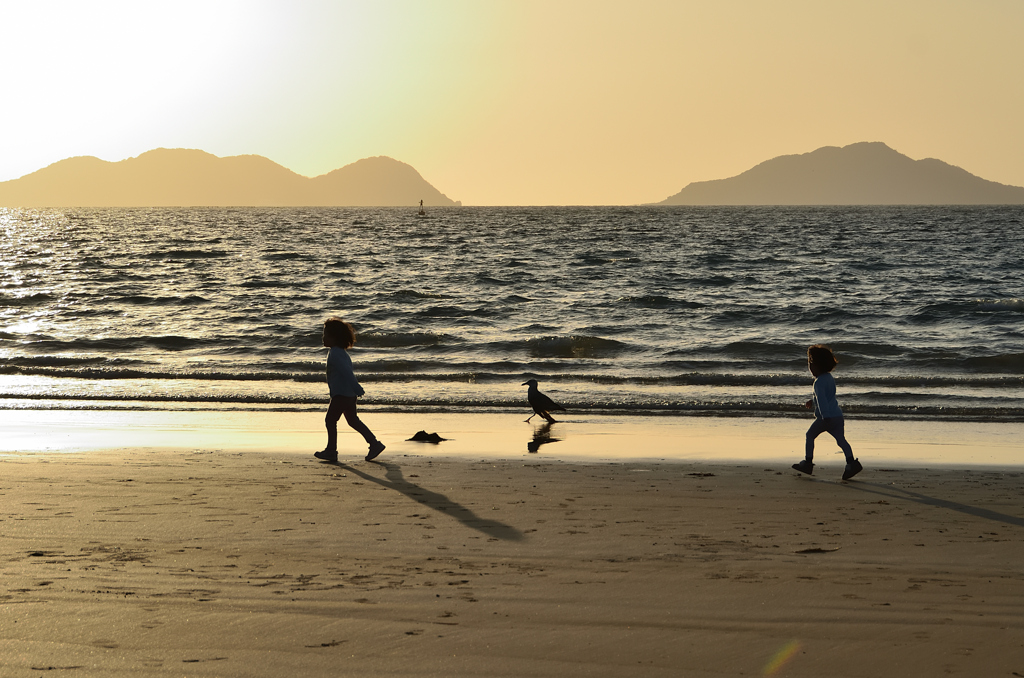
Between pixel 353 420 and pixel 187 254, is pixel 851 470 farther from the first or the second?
pixel 187 254

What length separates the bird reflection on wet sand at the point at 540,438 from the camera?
999 cm

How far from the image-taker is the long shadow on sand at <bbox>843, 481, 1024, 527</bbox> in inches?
259

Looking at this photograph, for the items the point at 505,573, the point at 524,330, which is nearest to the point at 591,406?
the point at 505,573

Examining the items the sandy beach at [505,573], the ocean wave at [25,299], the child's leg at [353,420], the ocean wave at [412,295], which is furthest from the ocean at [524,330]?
the sandy beach at [505,573]

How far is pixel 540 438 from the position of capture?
10.7 m

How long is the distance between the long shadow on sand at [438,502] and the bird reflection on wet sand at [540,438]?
77.4 inches

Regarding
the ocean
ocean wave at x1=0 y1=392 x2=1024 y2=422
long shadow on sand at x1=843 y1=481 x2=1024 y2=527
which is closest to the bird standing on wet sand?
ocean wave at x1=0 y1=392 x2=1024 y2=422

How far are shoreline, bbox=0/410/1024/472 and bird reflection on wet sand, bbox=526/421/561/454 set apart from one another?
2cm

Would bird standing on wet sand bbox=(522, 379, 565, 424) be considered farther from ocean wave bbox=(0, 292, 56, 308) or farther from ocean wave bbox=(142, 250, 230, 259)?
ocean wave bbox=(142, 250, 230, 259)

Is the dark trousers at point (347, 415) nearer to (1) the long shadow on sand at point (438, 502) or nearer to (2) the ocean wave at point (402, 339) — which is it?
(1) the long shadow on sand at point (438, 502)

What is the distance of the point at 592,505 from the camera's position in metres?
6.84

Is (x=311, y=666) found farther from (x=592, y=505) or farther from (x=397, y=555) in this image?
(x=592, y=505)

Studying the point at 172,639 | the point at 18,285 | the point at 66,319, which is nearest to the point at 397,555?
the point at 172,639

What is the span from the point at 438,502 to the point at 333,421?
242 cm
